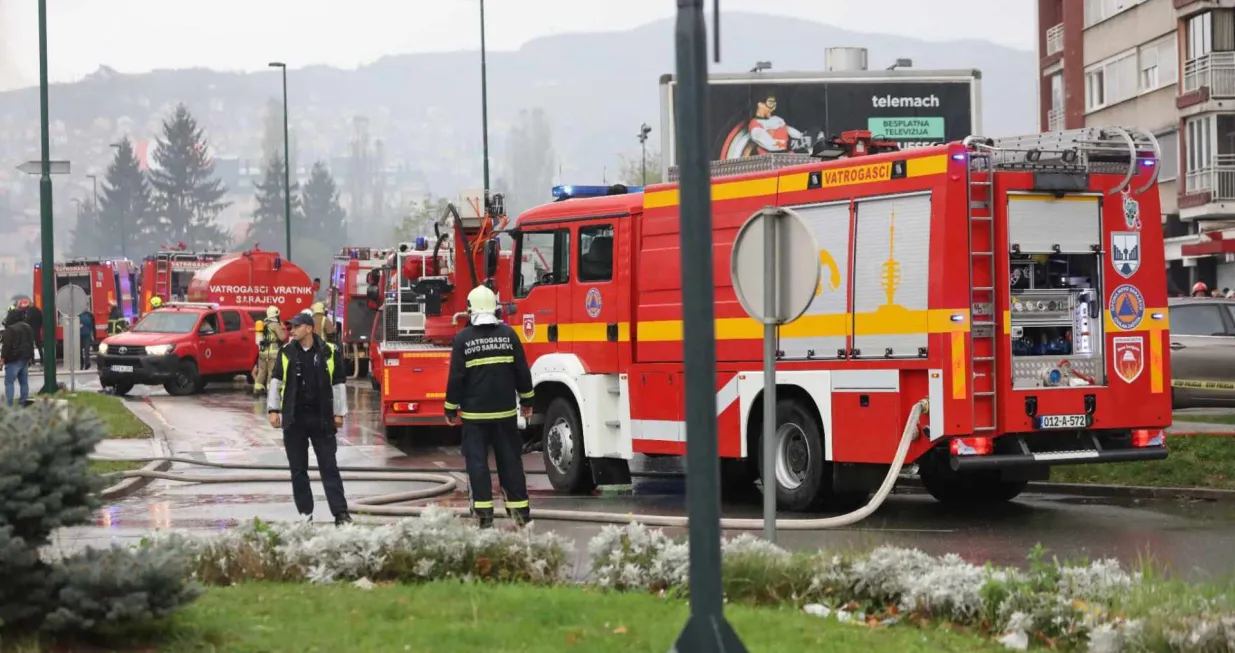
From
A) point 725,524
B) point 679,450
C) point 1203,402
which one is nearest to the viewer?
point 725,524

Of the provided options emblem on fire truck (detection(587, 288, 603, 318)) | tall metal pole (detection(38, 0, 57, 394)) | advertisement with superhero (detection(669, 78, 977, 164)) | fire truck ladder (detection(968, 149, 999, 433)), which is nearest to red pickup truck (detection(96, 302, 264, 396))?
tall metal pole (detection(38, 0, 57, 394))

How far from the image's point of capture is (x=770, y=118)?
21969 millimetres

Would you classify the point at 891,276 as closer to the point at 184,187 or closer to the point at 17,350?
the point at 17,350

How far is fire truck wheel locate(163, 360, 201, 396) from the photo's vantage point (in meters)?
34.5

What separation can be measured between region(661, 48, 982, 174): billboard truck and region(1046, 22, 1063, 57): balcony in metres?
36.6

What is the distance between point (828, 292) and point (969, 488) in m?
2.68

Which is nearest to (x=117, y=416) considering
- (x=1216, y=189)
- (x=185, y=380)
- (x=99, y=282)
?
(x=185, y=380)

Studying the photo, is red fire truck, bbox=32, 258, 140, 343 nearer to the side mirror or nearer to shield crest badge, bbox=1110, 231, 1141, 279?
the side mirror

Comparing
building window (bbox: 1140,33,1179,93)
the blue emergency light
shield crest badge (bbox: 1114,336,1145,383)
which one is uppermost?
building window (bbox: 1140,33,1179,93)

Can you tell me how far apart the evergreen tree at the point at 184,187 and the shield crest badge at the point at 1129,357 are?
173403mm

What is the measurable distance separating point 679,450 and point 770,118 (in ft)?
25.8

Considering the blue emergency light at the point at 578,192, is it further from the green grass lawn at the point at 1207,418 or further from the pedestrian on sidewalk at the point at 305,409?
the green grass lawn at the point at 1207,418

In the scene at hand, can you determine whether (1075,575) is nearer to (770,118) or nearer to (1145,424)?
(1145,424)

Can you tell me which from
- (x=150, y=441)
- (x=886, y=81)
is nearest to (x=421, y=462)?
(x=150, y=441)
